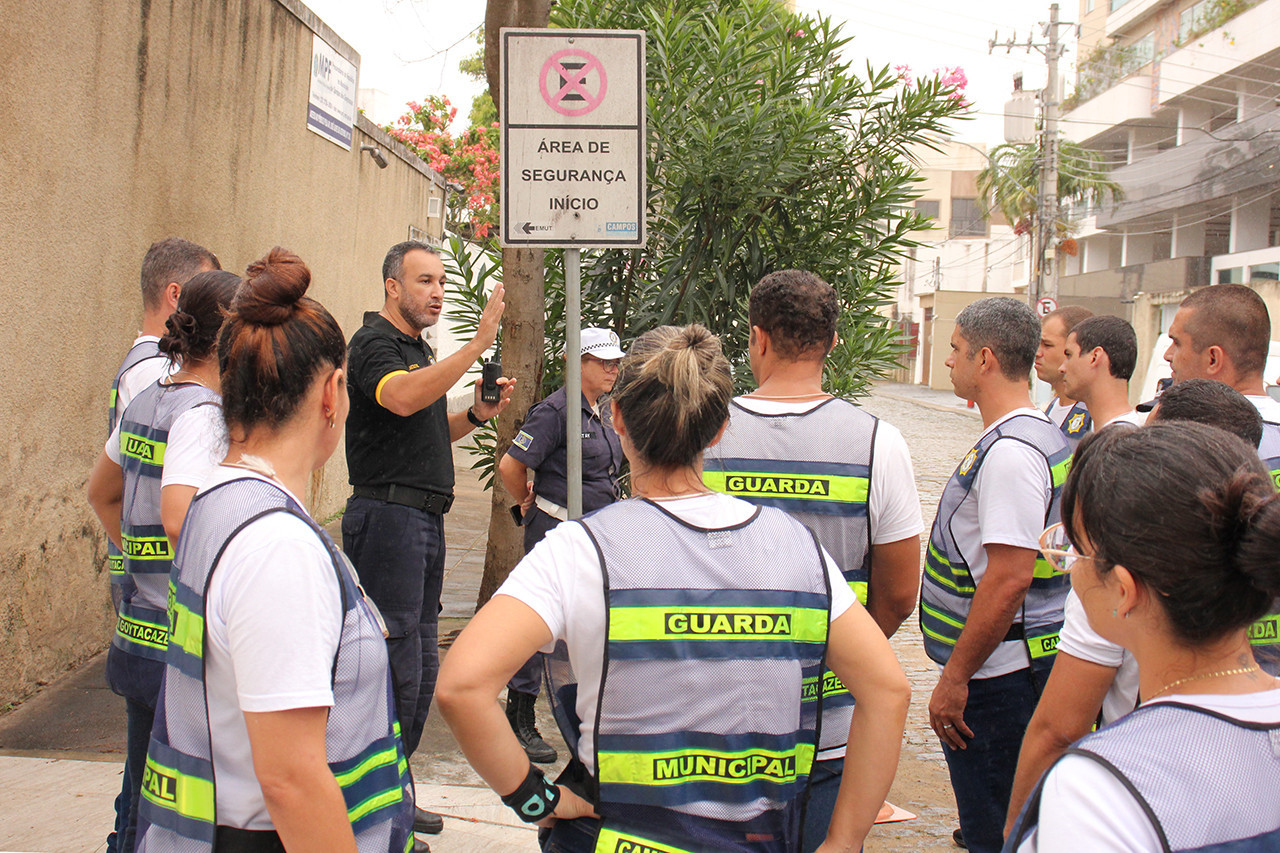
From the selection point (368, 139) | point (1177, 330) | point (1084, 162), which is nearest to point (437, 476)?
point (1177, 330)

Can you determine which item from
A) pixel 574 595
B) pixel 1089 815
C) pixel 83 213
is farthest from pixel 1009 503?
pixel 83 213

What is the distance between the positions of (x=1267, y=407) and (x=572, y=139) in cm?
245

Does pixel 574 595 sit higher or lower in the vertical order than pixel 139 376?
lower

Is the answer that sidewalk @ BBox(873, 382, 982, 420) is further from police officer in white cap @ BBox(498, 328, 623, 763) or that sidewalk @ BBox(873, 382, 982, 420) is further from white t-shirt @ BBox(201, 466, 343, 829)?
white t-shirt @ BBox(201, 466, 343, 829)

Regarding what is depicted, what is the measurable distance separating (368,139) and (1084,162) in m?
34.4

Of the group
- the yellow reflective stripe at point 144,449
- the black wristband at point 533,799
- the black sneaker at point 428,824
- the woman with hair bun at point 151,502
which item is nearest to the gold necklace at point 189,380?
the woman with hair bun at point 151,502

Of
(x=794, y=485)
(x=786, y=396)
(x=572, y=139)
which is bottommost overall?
(x=794, y=485)

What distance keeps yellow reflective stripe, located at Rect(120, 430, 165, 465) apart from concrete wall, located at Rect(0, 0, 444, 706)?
8.10ft

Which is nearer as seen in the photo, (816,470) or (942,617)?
(816,470)

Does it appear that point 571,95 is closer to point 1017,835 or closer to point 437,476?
point 437,476

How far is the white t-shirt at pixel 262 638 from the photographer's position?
167 cm

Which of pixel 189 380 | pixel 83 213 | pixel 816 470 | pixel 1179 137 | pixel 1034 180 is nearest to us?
pixel 816 470

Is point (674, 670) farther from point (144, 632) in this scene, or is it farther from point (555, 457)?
point (555, 457)

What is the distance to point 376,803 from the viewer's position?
187 centimetres
